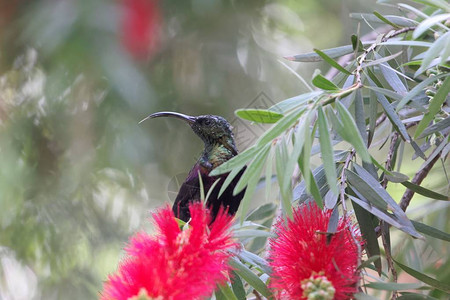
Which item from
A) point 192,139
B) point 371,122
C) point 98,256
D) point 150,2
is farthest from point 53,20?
point 371,122

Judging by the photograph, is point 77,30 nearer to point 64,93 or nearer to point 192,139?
point 64,93

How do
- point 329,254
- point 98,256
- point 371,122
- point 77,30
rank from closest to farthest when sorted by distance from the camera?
point 329,254 < point 371,122 < point 77,30 < point 98,256

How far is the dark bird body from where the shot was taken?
521mm

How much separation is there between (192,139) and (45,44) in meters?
0.31

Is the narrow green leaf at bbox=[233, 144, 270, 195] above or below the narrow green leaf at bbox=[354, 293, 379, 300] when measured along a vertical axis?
Answer: above

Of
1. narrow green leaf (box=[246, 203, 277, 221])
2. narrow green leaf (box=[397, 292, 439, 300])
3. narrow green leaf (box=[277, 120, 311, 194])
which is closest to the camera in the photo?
narrow green leaf (box=[277, 120, 311, 194])

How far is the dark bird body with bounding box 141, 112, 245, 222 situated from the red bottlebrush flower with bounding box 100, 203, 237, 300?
0.09 m

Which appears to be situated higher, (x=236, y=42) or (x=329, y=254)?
(x=236, y=42)

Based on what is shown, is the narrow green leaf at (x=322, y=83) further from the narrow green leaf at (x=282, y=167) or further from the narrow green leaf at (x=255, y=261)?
the narrow green leaf at (x=255, y=261)

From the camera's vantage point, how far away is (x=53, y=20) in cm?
106

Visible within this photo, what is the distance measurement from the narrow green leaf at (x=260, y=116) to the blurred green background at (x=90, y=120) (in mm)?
669

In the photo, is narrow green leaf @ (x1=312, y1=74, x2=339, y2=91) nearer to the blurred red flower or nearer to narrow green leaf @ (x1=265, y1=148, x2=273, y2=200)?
narrow green leaf @ (x1=265, y1=148, x2=273, y2=200)

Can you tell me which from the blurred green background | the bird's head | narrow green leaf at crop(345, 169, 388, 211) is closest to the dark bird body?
the bird's head

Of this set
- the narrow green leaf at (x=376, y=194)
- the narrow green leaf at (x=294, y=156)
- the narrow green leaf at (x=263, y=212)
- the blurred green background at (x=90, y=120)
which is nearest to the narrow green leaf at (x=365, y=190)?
the narrow green leaf at (x=376, y=194)
